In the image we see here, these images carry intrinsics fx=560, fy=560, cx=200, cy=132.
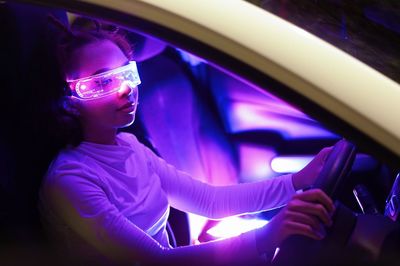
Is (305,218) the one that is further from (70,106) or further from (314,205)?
(70,106)

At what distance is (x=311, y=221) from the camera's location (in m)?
1.26

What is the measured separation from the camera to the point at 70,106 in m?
1.69

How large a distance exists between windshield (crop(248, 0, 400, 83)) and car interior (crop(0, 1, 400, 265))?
0.47 feet

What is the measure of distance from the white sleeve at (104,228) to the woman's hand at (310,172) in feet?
1.73

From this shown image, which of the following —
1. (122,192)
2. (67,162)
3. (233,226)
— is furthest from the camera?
(233,226)

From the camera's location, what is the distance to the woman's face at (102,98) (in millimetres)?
1644

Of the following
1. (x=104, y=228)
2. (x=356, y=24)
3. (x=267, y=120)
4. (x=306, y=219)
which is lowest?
(x=104, y=228)

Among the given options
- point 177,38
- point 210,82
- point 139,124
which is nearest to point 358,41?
point 210,82

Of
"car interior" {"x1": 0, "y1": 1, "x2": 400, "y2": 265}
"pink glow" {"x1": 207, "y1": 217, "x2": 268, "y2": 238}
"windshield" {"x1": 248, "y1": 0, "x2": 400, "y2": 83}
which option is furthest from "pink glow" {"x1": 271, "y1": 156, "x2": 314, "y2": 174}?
"windshield" {"x1": 248, "y1": 0, "x2": 400, "y2": 83}

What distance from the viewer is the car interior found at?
1.32 meters

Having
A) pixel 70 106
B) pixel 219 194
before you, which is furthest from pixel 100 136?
pixel 219 194

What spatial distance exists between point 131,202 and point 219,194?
0.44 meters

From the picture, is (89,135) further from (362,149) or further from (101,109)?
(362,149)

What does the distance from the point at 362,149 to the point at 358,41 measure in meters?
1.27
